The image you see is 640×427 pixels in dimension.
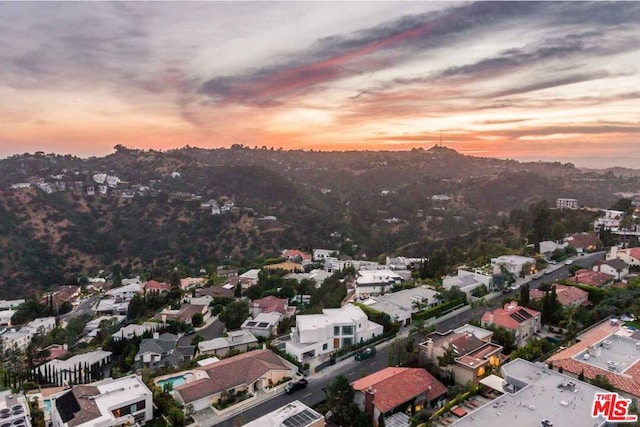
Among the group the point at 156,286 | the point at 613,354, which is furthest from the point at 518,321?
the point at 156,286

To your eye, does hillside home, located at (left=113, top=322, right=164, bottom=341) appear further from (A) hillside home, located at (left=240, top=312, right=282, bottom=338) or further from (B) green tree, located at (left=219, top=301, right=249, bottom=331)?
(A) hillside home, located at (left=240, top=312, right=282, bottom=338)

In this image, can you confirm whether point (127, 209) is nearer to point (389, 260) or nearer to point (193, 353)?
point (389, 260)

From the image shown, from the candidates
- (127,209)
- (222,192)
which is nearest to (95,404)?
(127,209)

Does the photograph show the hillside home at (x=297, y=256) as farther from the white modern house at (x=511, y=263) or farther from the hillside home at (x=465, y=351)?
the hillside home at (x=465, y=351)

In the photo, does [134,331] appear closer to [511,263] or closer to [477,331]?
[477,331]

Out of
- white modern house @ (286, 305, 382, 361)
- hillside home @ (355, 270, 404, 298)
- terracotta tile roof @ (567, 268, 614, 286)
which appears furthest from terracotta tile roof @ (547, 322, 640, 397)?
hillside home @ (355, 270, 404, 298)

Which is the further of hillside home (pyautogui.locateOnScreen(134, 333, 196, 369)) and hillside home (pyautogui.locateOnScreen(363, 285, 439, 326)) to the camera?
hillside home (pyautogui.locateOnScreen(363, 285, 439, 326))
